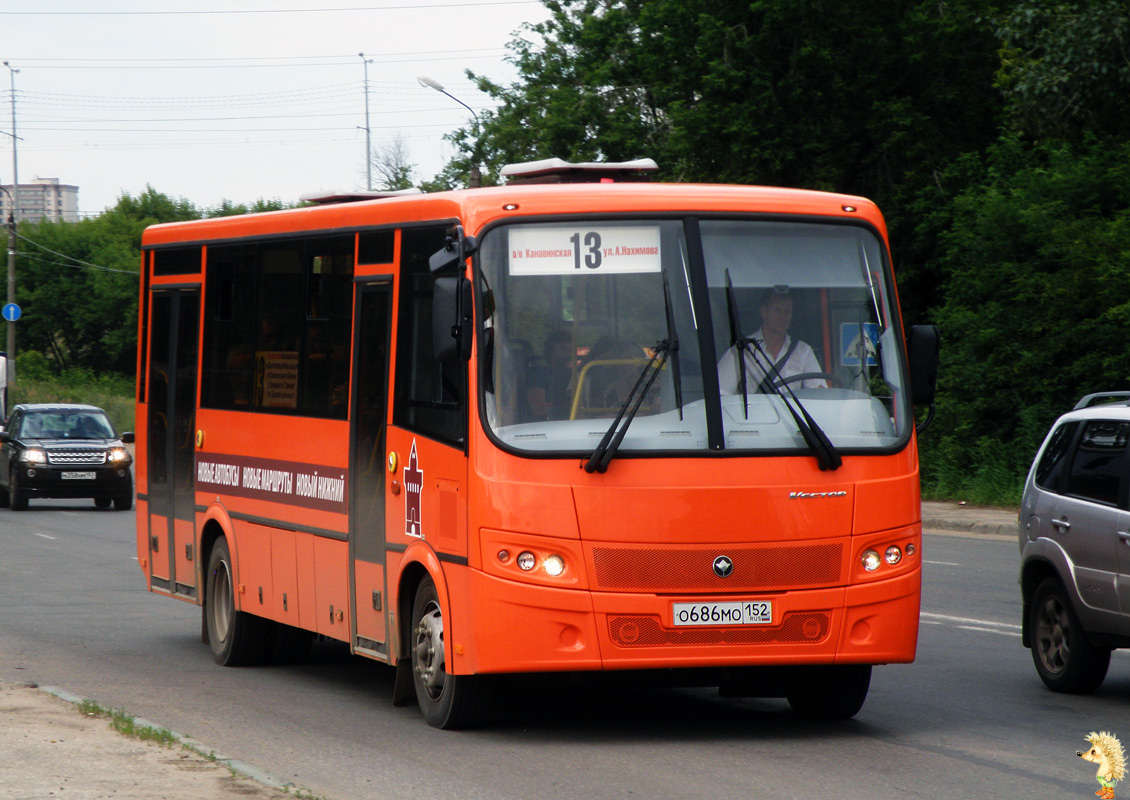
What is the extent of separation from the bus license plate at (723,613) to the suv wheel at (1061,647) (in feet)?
9.21

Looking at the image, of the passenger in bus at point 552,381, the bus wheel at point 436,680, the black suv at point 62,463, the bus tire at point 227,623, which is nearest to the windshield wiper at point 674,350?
the passenger in bus at point 552,381

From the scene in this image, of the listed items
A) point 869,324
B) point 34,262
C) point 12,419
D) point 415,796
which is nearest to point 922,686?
point 869,324

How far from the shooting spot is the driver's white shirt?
841cm

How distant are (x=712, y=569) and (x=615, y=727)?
4.24ft

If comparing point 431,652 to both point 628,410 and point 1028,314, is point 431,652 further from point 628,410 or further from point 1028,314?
point 1028,314

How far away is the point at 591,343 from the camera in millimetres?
8359

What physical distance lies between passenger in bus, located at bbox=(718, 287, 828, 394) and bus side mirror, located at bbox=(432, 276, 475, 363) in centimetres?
123

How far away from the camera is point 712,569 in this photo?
26.8ft

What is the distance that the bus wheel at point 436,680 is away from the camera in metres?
8.59

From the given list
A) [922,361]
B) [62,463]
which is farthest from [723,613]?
[62,463]

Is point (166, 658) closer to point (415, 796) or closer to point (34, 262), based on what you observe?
point (415, 796)

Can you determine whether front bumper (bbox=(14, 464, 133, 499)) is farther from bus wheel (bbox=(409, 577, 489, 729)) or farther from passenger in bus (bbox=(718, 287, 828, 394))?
passenger in bus (bbox=(718, 287, 828, 394))

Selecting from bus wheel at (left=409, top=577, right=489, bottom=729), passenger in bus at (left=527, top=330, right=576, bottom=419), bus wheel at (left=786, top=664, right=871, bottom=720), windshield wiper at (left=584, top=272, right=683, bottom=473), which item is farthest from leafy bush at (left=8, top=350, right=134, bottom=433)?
windshield wiper at (left=584, top=272, right=683, bottom=473)

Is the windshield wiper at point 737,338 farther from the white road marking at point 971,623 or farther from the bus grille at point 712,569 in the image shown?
the white road marking at point 971,623
